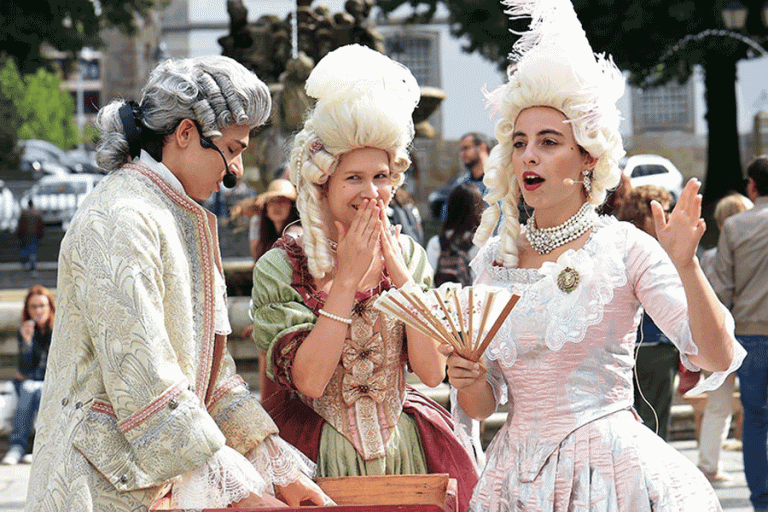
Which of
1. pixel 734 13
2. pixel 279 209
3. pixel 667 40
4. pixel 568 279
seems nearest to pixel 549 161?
pixel 568 279

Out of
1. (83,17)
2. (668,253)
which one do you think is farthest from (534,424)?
(83,17)

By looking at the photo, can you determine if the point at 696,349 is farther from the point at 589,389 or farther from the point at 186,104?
the point at 186,104

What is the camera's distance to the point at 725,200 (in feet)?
21.8

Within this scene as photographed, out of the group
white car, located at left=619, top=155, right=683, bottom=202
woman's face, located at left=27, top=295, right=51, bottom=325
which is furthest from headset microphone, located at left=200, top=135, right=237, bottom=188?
white car, located at left=619, top=155, right=683, bottom=202

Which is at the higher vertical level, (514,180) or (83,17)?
(83,17)

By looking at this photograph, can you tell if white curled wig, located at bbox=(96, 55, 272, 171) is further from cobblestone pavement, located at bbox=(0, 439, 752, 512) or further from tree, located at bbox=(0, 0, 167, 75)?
tree, located at bbox=(0, 0, 167, 75)

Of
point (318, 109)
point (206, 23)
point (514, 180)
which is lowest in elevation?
point (514, 180)

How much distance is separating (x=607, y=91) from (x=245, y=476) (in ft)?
4.27

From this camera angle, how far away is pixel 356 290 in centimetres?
284

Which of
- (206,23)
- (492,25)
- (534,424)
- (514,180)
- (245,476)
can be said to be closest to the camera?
(245,476)

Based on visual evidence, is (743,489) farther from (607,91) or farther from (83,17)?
(83,17)

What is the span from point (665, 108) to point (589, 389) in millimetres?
37236

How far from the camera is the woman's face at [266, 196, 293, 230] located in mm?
5980

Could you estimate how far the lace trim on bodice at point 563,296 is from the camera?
2582 mm
